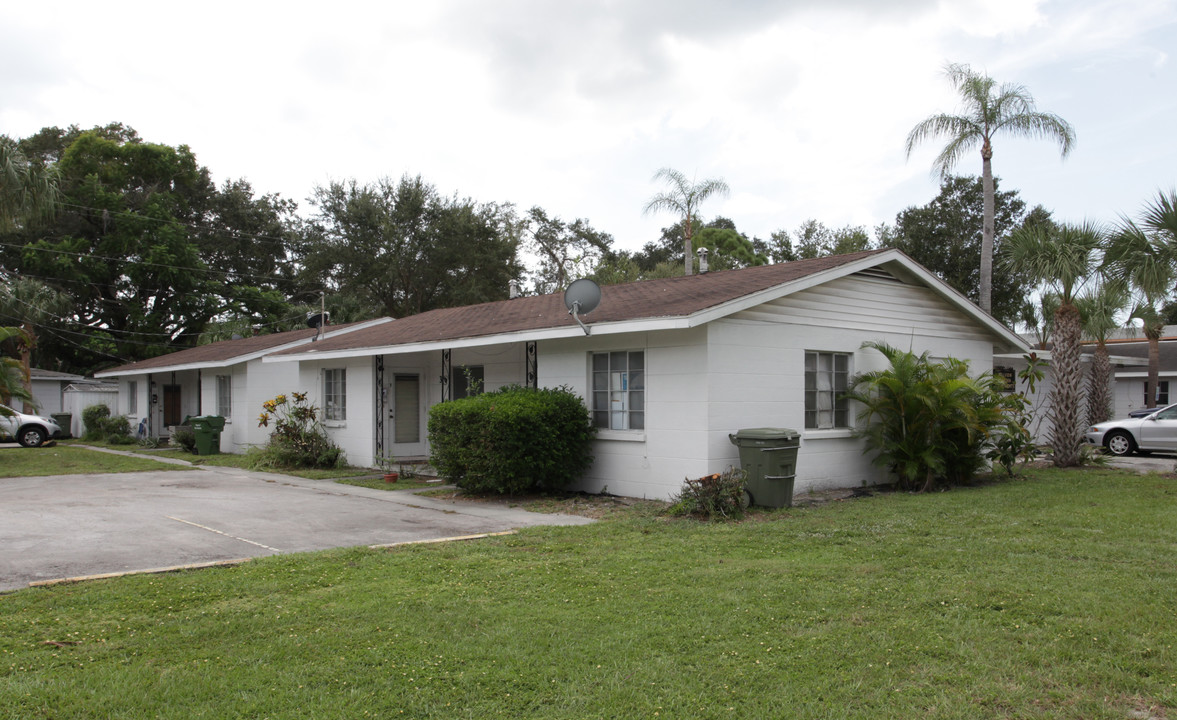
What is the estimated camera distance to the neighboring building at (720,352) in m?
11.5

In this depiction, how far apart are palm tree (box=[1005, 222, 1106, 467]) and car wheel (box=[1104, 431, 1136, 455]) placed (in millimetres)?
3833

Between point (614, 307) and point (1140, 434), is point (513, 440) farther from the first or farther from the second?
point (1140, 434)

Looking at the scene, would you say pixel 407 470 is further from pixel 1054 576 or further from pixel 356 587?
pixel 1054 576

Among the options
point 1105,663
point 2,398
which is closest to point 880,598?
point 1105,663

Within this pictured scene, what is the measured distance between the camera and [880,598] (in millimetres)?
6145

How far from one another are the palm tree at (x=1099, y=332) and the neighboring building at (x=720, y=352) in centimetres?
717

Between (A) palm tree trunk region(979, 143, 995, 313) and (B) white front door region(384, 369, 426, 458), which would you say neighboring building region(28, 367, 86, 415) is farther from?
(A) palm tree trunk region(979, 143, 995, 313)

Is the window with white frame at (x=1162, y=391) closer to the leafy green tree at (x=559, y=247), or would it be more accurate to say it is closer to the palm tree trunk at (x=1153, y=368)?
the palm tree trunk at (x=1153, y=368)

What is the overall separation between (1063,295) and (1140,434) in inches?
215

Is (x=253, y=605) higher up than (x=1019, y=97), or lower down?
lower down

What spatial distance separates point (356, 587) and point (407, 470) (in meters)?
9.97

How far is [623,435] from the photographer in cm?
1244

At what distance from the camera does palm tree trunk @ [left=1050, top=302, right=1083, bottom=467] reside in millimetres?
15961

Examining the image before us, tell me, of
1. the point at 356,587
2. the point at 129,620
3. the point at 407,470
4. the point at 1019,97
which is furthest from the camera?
the point at 1019,97
